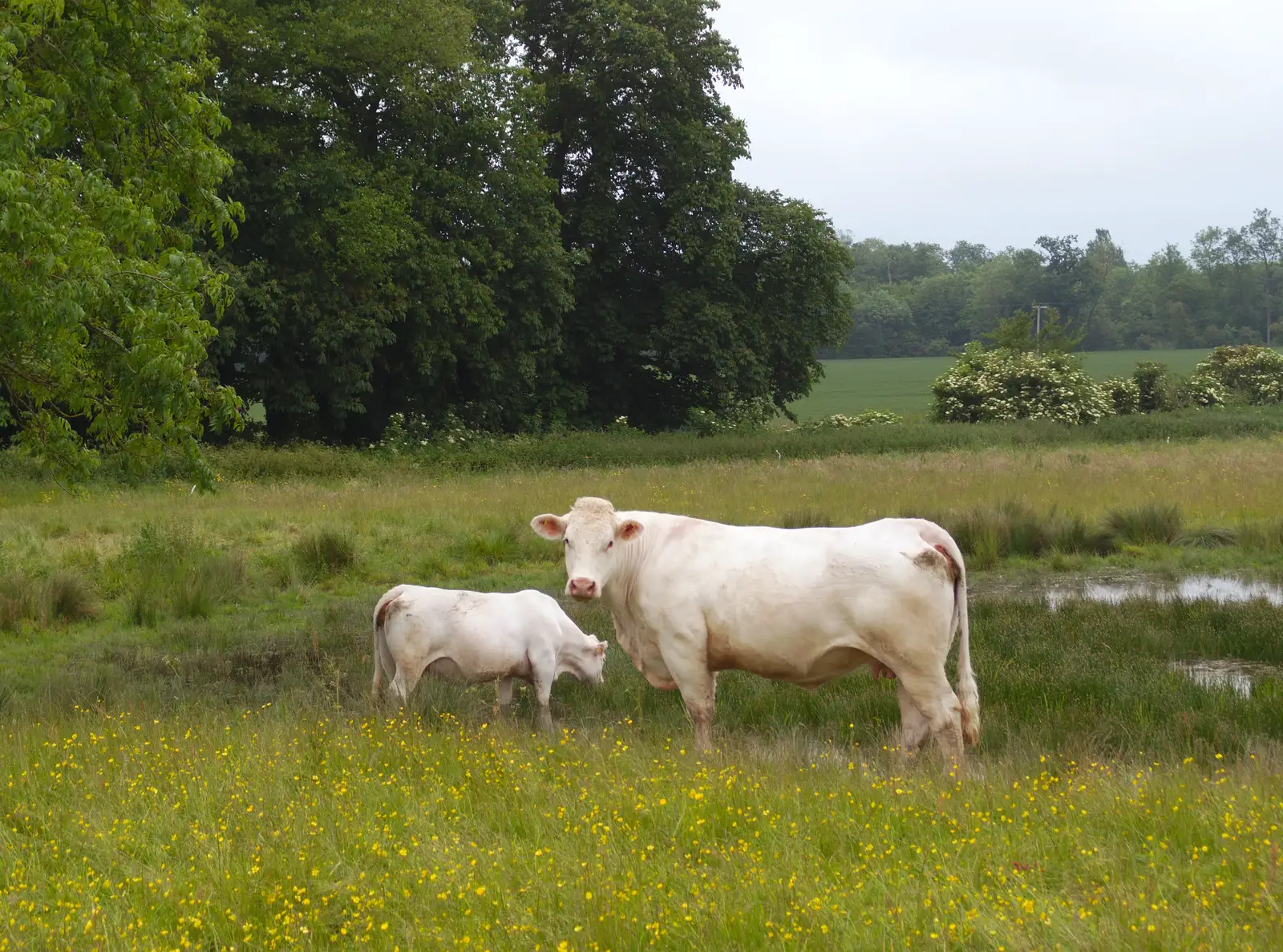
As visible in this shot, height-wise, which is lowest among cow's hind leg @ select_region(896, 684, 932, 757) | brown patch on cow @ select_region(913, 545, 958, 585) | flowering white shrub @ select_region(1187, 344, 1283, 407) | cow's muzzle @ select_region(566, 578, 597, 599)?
cow's hind leg @ select_region(896, 684, 932, 757)

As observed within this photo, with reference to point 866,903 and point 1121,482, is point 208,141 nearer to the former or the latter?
point 866,903

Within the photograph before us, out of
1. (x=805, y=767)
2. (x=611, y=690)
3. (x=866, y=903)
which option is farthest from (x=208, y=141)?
(x=866, y=903)

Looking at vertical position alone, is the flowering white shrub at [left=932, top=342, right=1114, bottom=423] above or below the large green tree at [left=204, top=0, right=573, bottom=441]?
below

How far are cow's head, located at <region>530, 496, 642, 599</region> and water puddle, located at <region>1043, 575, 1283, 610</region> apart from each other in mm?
6992

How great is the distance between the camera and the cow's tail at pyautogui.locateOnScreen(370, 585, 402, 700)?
33.3ft

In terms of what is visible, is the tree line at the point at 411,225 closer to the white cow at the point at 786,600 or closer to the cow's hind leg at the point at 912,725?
the white cow at the point at 786,600

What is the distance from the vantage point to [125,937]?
16.3 ft

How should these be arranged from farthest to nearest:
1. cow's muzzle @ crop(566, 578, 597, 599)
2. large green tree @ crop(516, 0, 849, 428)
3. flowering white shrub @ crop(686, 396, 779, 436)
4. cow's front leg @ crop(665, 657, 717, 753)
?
flowering white shrub @ crop(686, 396, 779, 436)
large green tree @ crop(516, 0, 849, 428)
cow's front leg @ crop(665, 657, 717, 753)
cow's muzzle @ crop(566, 578, 597, 599)

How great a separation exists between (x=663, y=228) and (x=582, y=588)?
119 ft

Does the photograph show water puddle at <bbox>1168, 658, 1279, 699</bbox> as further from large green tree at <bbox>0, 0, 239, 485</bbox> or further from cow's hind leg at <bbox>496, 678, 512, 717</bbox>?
large green tree at <bbox>0, 0, 239, 485</bbox>

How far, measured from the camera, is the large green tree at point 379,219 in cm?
3253

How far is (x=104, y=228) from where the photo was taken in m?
12.1

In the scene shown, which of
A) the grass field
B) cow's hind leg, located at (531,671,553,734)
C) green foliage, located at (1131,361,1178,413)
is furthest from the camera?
green foliage, located at (1131,361,1178,413)

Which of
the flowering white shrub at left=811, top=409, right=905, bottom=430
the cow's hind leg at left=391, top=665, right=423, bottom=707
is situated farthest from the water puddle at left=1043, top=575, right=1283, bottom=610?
the flowering white shrub at left=811, top=409, right=905, bottom=430
